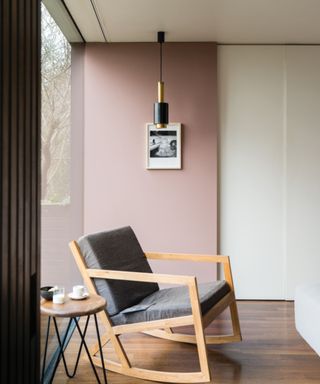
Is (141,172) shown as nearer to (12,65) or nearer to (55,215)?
(55,215)

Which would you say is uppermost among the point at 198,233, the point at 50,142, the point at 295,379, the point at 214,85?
the point at 214,85

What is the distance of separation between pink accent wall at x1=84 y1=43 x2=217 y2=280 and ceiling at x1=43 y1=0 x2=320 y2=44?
197 millimetres

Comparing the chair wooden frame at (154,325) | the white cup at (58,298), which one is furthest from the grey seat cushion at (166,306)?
the white cup at (58,298)

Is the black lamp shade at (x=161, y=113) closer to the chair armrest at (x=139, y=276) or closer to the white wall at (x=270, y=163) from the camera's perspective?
the white wall at (x=270, y=163)

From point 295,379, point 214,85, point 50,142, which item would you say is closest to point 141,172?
point 214,85

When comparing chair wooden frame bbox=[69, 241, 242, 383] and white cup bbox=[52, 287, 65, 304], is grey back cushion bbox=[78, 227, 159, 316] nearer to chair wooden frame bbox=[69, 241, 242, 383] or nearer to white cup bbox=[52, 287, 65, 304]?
chair wooden frame bbox=[69, 241, 242, 383]

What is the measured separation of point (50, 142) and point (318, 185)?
2477 millimetres

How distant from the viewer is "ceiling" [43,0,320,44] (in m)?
3.05

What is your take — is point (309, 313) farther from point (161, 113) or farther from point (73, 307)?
point (161, 113)

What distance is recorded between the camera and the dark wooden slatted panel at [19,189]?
1164 millimetres

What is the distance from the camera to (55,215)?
9.43ft

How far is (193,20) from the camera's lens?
11.0 feet

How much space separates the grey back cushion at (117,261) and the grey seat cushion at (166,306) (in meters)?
0.07

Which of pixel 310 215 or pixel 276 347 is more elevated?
pixel 310 215
